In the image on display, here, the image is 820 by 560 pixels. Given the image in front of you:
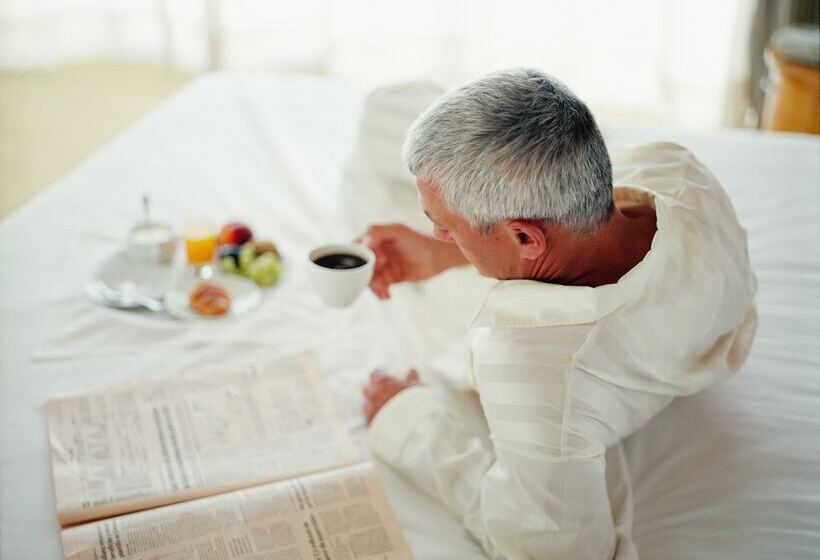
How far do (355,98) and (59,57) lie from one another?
7.27ft

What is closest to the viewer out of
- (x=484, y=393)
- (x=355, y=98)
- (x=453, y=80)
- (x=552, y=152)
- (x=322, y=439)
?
(x=552, y=152)

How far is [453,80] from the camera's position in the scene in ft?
12.9

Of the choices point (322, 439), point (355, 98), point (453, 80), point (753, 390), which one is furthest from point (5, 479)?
point (453, 80)

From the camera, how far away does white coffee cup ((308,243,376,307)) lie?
53.8 inches

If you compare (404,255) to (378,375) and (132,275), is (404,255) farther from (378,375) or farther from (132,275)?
(132,275)

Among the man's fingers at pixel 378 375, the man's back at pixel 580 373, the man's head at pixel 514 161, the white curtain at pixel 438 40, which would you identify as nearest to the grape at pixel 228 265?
the man's fingers at pixel 378 375

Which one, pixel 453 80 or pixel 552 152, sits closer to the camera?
pixel 552 152

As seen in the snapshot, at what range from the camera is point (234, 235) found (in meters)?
1.79

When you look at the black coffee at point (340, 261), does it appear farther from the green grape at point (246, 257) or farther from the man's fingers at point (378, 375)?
the green grape at point (246, 257)

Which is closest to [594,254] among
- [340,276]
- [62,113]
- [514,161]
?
[514,161]

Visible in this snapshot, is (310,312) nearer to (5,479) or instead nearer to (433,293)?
(433,293)

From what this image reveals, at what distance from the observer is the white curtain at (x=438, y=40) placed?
3.62 metres

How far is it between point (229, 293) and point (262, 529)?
60 cm

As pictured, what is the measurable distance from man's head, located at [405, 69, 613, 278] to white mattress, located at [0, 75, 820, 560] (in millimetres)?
409
